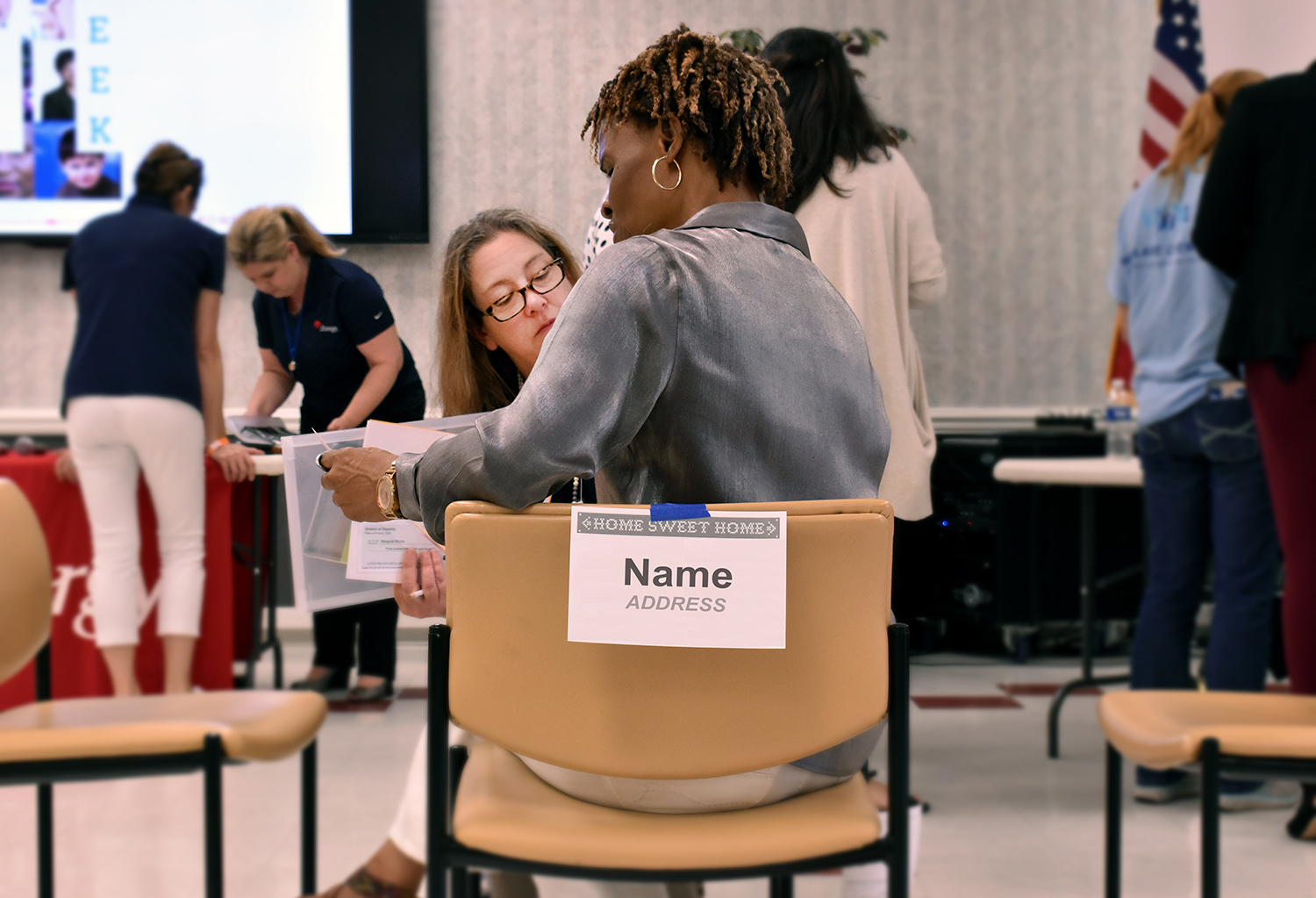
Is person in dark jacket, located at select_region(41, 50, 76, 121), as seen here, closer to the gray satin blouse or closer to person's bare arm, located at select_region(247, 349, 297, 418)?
person's bare arm, located at select_region(247, 349, 297, 418)

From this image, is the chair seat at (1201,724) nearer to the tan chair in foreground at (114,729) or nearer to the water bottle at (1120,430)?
the tan chair in foreground at (114,729)

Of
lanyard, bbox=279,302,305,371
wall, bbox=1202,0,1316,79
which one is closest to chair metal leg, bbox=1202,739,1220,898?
lanyard, bbox=279,302,305,371

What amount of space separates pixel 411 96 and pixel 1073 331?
226cm

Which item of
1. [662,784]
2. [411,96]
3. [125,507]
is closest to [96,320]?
[125,507]

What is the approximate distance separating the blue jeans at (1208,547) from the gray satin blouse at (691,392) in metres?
1.29

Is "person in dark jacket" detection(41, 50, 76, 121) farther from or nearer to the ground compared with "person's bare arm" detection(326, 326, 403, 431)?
farther from the ground

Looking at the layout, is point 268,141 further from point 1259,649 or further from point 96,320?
point 1259,649

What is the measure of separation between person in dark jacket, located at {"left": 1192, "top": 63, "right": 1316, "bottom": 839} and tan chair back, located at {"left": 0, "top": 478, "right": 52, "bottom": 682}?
1.70m

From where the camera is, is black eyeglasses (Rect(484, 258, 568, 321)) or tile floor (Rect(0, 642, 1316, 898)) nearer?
black eyeglasses (Rect(484, 258, 568, 321))

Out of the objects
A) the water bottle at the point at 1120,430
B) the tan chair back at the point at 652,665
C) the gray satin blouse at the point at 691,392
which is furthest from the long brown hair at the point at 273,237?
the water bottle at the point at 1120,430

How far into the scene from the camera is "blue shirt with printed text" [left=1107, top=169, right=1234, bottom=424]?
1911 mm

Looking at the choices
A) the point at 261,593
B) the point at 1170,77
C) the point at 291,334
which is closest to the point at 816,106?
the point at 291,334

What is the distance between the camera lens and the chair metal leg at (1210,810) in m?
0.95

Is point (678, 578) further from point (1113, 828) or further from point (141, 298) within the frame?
point (141, 298)
